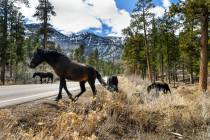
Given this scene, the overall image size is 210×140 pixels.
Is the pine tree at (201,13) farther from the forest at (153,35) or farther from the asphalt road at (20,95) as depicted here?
the asphalt road at (20,95)

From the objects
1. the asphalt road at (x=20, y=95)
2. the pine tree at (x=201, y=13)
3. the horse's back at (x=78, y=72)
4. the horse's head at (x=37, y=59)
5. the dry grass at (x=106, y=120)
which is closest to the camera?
the dry grass at (x=106, y=120)

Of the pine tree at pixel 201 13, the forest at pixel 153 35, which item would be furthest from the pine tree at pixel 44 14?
the pine tree at pixel 201 13

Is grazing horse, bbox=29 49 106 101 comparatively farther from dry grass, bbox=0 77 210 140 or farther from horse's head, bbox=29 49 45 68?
dry grass, bbox=0 77 210 140

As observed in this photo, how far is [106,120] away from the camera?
9656 millimetres

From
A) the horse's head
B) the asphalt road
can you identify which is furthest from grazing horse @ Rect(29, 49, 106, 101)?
the asphalt road

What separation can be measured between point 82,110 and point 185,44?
22062 millimetres

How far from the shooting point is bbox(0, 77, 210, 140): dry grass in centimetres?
778

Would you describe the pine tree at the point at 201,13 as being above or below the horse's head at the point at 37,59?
above

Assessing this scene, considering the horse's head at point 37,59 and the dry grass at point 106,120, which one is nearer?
the dry grass at point 106,120

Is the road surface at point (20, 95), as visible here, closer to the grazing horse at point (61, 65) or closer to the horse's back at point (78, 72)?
the grazing horse at point (61, 65)

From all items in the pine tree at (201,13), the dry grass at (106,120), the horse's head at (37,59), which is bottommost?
the dry grass at (106,120)

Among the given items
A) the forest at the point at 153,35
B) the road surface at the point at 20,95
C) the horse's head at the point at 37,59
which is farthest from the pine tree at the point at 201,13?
the horse's head at the point at 37,59

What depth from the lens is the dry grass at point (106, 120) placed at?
7.78m

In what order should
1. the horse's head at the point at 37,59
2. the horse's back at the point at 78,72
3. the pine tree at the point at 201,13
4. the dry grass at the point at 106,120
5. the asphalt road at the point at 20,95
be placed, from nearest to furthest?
1. the dry grass at the point at 106,120
2. the horse's head at the point at 37,59
3. the horse's back at the point at 78,72
4. the asphalt road at the point at 20,95
5. the pine tree at the point at 201,13
